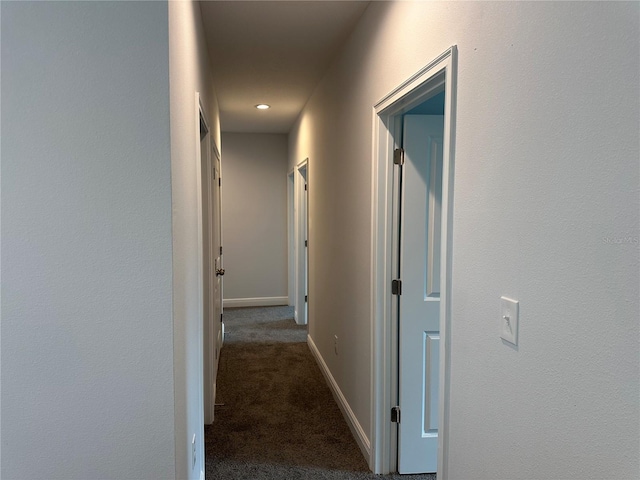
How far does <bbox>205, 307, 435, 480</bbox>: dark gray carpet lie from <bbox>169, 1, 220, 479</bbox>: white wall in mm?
438

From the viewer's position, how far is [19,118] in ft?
4.17

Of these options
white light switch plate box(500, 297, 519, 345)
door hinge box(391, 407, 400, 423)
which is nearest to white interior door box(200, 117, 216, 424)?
door hinge box(391, 407, 400, 423)

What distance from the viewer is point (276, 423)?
2.97 m

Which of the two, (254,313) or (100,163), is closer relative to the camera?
(100,163)

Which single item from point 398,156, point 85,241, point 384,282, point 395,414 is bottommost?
point 395,414

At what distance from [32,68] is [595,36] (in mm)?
1393

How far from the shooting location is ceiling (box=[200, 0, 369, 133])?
2.37 m

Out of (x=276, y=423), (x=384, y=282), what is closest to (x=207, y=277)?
(x=276, y=423)

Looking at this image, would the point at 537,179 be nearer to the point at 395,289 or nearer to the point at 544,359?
the point at 544,359

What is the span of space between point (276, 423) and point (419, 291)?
55.8 inches

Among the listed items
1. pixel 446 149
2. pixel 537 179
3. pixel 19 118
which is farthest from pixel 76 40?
pixel 537 179

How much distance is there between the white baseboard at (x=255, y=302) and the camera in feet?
20.9

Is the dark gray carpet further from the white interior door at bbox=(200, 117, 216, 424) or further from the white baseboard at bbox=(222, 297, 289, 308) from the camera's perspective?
the white baseboard at bbox=(222, 297, 289, 308)

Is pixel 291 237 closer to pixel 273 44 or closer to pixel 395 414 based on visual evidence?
pixel 273 44
